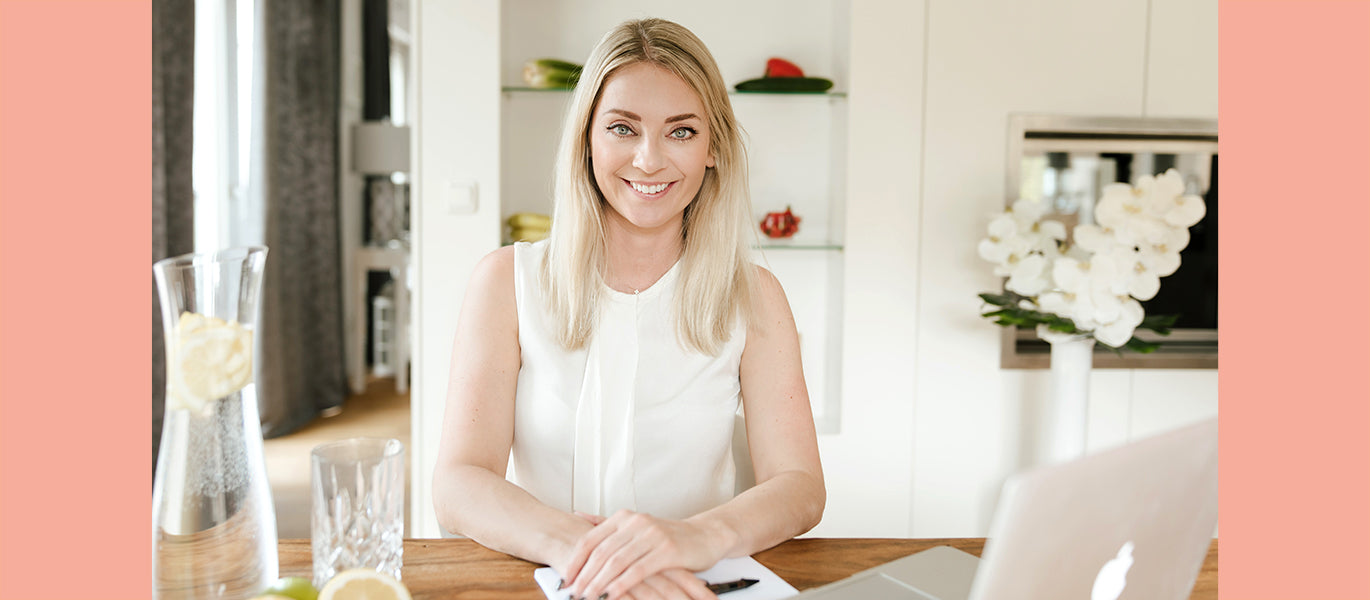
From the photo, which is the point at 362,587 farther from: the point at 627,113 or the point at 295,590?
the point at 627,113

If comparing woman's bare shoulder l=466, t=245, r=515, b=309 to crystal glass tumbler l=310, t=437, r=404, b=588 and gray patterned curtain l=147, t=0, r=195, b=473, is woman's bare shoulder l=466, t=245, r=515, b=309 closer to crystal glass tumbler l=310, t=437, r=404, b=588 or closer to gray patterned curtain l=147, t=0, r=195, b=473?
crystal glass tumbler l=310, t=437, r=404, b=588

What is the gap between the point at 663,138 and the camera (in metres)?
1.48

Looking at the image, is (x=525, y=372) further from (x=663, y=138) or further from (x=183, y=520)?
(x=183, y=520)

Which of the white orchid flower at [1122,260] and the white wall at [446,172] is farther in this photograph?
the white wall at [446,172]

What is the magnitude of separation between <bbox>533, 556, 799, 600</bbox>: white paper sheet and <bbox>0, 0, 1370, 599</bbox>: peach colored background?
408 mm

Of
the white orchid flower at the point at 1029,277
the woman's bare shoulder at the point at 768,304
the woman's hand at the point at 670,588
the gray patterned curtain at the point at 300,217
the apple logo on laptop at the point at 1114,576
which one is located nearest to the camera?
the apple logo on laptop at the point at 1114,576

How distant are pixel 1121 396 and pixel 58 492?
260 centimetres

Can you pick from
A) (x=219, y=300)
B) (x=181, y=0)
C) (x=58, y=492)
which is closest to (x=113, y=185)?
(x=181, y=0)

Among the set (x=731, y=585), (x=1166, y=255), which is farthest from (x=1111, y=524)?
(x=1166, y=255)

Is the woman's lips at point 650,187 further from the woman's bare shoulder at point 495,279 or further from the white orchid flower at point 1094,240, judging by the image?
the white orchid flower at point 1094,240

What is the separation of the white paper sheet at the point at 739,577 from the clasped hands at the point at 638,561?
0.04 feet

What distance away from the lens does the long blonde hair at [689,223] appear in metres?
1.48

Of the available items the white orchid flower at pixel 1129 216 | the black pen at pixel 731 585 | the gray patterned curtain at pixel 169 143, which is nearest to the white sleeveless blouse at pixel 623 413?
the black pen at pixel 731 585

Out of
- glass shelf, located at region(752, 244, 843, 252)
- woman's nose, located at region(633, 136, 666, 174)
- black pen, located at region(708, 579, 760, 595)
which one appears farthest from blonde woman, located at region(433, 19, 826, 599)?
glass shelf, located at region(752, 244, 843, 252)
